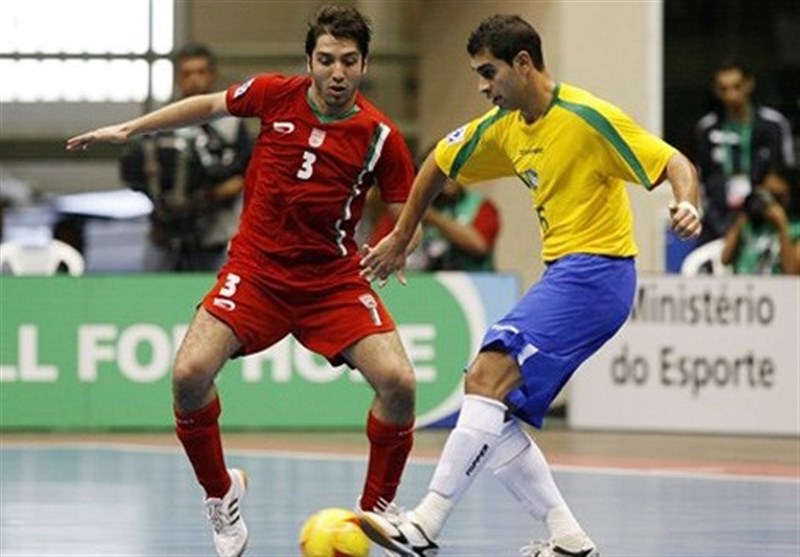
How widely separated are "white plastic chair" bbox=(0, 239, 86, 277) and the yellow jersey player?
904 cm

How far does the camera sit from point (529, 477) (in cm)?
1006

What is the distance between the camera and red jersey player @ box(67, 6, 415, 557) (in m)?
10.5

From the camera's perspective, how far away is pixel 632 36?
19594 millimetres

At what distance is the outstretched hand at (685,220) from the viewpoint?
9.07 m

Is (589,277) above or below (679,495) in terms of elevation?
above

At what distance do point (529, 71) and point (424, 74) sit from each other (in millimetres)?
10223

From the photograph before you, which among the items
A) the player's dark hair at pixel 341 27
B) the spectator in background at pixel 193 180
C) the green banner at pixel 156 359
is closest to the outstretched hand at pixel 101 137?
the player's dark hair at pixel 341 27

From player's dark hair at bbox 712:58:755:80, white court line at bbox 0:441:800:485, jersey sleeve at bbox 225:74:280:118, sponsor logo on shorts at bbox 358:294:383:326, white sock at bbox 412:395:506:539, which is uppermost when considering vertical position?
jersey sleeve at bbox 225:74:280:118

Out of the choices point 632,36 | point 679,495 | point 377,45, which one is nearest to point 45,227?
point 377,45

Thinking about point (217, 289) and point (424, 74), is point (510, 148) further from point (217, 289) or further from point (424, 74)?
point (424, 74)

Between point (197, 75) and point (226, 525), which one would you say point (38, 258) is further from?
point (226, 525)

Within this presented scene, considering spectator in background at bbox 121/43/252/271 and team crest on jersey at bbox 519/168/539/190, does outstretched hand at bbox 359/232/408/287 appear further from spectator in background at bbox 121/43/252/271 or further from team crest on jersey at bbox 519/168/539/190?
spectator in background at bbox 121/43/252/271

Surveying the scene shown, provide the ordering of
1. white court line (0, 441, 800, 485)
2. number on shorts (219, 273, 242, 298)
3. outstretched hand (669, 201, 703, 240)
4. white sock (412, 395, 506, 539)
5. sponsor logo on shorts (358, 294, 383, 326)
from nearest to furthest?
outstretched hand (669, 201, 703, 240) → white sock (412, 395, 506, 539) → number on shorts (219, 273, 242, 298) → sponsor logo on shorts (358, 294, 383, 326) → white court line (0, 441, 800, 485)

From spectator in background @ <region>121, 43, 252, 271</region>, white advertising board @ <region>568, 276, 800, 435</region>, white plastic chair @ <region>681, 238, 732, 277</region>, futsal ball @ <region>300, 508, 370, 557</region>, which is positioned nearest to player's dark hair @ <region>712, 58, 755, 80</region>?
white plastic chair @ <region>681, 238, 732, 277</region>
